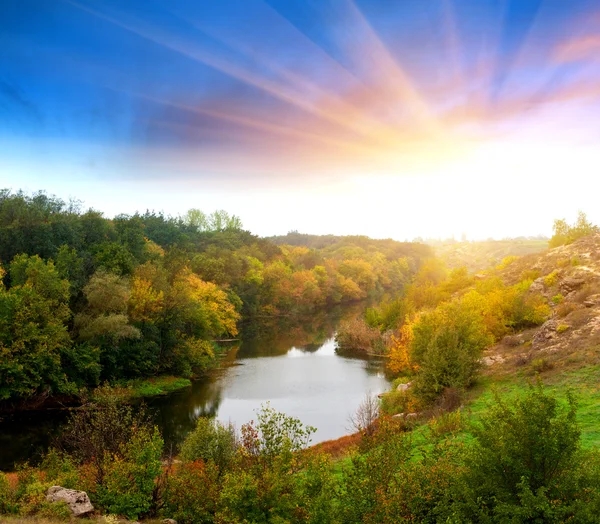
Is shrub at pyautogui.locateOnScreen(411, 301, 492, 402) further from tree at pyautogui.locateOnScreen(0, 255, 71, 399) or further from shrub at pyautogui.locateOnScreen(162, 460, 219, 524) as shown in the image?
tree at pyautogui.locateOnScreen(0, 255, 71, 399)

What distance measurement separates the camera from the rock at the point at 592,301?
3251 centimetres

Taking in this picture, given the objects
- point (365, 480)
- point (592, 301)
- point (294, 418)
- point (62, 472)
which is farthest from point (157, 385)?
point (592, 301)

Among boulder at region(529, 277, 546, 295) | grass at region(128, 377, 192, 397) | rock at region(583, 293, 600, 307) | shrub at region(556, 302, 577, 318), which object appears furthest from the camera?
boulder at region(529, 277, 546, 295)

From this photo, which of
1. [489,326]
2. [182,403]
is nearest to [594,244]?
[489,326]

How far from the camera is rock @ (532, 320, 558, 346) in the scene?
30.9 m

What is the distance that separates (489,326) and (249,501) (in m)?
32.0

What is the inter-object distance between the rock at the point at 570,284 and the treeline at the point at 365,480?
85.2ft

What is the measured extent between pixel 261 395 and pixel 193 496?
2339cm

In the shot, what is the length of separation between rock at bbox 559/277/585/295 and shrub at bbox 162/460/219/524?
34722 mm

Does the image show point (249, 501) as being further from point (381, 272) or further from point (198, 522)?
point (381, 272)

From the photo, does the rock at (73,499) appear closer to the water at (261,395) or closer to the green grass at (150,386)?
the water at (261,395)

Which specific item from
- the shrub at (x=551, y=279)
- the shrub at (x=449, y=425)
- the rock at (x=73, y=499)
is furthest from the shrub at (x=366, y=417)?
the shrub at (x=551, y=279)

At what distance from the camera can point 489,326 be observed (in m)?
39.0

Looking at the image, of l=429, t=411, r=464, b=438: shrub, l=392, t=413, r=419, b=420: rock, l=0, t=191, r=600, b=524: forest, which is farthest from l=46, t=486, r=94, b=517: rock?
l=392, t=413, r=419, b=420: rock
